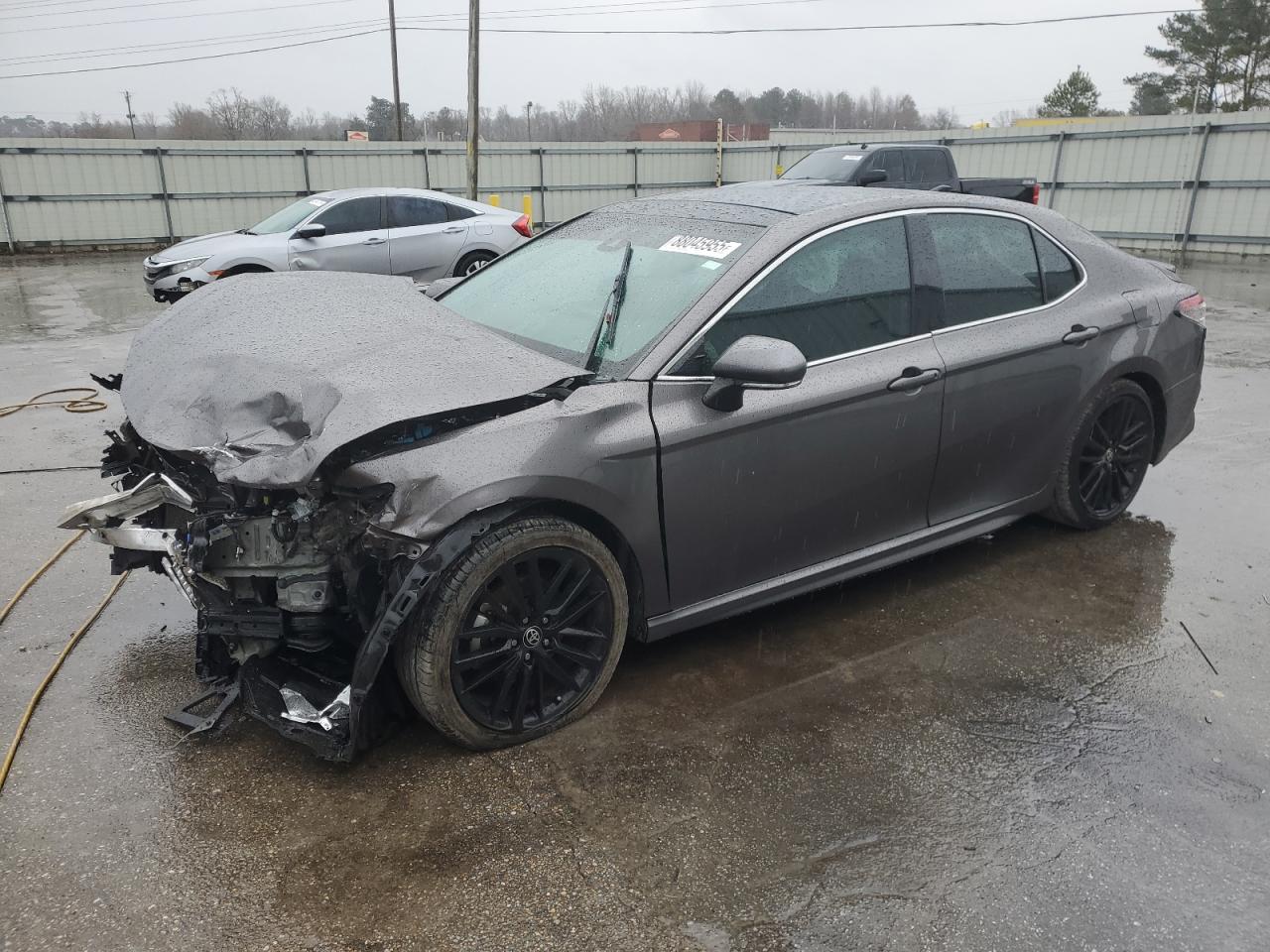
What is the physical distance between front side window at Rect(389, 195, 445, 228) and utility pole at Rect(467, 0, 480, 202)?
25.1 ft

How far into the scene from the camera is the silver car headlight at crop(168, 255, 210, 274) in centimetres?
1132

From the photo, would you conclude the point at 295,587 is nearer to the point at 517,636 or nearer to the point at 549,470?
the point at 517,636

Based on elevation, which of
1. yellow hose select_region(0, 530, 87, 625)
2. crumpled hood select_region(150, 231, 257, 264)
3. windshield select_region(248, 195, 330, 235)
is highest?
windshield select_region(248, 195, 330, 235)

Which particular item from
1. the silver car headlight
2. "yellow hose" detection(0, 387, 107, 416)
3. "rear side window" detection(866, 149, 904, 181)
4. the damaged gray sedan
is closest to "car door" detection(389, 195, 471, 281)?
the silver car headlight

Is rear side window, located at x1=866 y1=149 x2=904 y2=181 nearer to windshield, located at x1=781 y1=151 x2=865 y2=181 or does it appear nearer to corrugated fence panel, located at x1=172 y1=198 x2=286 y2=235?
windshield, located at x1=781 y1=151 x2=865 y2=181

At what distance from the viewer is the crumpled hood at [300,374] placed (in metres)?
2.71

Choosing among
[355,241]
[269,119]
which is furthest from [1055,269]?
[269,119]

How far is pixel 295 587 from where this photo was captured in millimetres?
2807

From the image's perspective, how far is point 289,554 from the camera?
2.83m

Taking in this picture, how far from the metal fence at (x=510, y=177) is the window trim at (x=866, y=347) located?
16.0m

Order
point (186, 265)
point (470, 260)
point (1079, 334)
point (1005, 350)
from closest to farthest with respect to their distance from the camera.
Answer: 1. point (1005, 350)
2. point (1079, 334)
3. point (186, 265)
4. point (470, 260)

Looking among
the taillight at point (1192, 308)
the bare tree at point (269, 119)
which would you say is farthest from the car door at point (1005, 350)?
the bare tree at point (269, 119)

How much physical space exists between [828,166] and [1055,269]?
9.95m

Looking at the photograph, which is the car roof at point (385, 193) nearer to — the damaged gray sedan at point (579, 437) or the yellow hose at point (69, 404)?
the yellow hose at point (69, 404)
